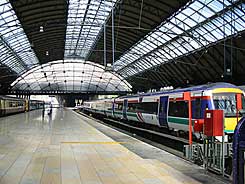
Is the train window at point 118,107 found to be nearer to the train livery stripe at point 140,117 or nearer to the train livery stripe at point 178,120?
the train livery stripe at point 140,117

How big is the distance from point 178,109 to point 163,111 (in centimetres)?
266

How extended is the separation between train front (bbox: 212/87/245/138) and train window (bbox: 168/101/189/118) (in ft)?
7.33

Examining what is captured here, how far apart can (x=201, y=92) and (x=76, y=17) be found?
3442cm

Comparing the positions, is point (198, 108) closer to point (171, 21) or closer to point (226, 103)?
point (226, 103)

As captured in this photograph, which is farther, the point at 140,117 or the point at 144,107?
the point at 140,117

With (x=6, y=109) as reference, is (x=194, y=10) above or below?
above

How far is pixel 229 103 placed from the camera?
17.1 m

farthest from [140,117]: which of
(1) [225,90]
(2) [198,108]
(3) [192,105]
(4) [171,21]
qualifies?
(4) [171,21]

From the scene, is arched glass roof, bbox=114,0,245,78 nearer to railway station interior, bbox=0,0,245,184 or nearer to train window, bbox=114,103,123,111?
railway station interior, bbox=0,0,245,184

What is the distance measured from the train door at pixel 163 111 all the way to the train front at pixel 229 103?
5423 mm

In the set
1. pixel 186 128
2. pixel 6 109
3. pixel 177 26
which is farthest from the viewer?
pixel 6 109

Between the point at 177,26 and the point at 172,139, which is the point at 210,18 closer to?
the point at 177,26

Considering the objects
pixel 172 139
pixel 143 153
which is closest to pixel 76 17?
pixel 172 139

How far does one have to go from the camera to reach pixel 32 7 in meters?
38.2
